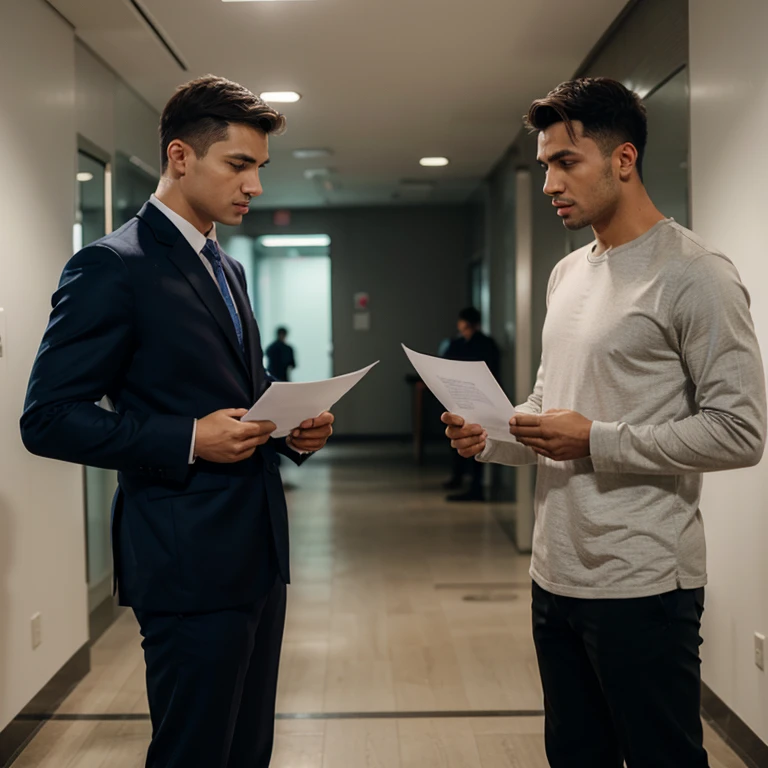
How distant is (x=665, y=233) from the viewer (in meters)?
1.57

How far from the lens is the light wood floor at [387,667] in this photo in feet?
9.12

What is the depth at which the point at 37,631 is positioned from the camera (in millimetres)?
3023

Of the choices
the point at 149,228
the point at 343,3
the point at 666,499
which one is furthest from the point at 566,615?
the point at 343,3

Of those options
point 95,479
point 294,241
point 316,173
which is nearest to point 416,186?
point 316,173

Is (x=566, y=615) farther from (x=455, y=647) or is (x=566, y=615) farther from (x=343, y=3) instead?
(x=343, y=3)

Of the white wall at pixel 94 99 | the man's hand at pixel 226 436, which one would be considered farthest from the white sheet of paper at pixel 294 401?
the white wall at pixel 94 99

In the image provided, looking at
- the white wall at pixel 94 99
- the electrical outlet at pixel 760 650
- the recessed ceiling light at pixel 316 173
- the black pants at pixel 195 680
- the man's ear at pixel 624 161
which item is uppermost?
the recessed ceiling light at pixel 316 173

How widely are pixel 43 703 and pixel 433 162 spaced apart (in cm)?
538

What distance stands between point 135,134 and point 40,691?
2.97 metres

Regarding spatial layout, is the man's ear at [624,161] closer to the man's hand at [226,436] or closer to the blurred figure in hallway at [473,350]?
the man's hand at [226,436]

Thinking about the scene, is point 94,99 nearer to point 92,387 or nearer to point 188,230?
point 188,230

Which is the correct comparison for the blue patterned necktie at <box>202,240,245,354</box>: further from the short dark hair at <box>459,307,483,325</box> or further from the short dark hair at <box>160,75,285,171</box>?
the short dark hair at <box>459,307,483,325</box>

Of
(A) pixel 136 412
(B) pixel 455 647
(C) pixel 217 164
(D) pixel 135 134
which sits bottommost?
(B) pixel 455 647

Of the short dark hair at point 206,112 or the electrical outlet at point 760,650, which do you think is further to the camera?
the electrical outlet at point 760,650
